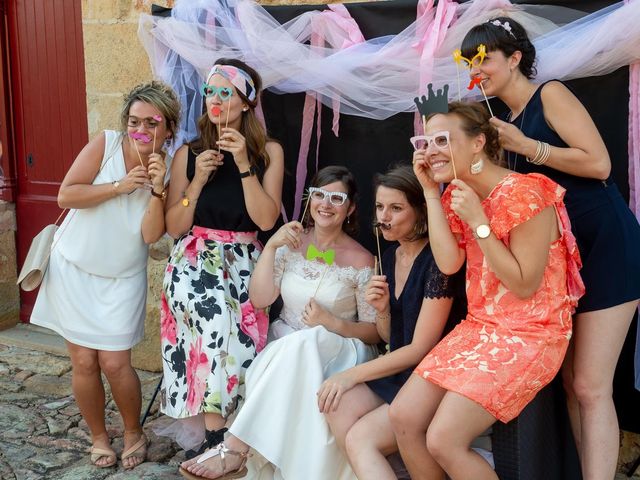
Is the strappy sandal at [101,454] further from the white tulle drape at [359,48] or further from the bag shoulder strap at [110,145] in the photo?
the white tulle drape at [359,48]

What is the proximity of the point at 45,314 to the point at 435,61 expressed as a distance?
2143 millimetres

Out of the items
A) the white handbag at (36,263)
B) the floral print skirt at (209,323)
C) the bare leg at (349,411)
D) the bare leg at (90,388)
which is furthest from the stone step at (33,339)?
the bare leg at (349,411)

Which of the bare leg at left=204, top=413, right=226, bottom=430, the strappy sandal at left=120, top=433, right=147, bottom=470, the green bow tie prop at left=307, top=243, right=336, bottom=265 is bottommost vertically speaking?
the strappy sandal at left=120, top=433, right=147, bottom=470

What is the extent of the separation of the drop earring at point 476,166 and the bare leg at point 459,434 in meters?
0.74

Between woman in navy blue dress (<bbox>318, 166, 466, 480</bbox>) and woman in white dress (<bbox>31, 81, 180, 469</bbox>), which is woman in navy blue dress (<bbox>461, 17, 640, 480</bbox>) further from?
woman in white dress (<bbox>31, 81, 180, 469</bbox>)

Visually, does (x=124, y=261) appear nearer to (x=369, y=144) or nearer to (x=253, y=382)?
(x=253, y=382)

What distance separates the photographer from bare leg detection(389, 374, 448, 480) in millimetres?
2518

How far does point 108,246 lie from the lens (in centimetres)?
338

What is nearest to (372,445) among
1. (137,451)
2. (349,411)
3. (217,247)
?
(349,411)

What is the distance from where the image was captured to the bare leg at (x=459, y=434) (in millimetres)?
2354

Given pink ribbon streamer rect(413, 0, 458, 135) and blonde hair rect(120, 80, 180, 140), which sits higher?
pink ribbon streamer rect(413, 0, 458, 135)

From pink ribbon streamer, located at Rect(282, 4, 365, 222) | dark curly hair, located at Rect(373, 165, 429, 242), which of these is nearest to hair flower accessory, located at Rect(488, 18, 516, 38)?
dark curly hair, located at Rect(373, 165, 429, 242)

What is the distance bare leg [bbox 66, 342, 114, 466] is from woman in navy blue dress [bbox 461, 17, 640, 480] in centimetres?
209

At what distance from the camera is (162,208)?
3.33 meters
